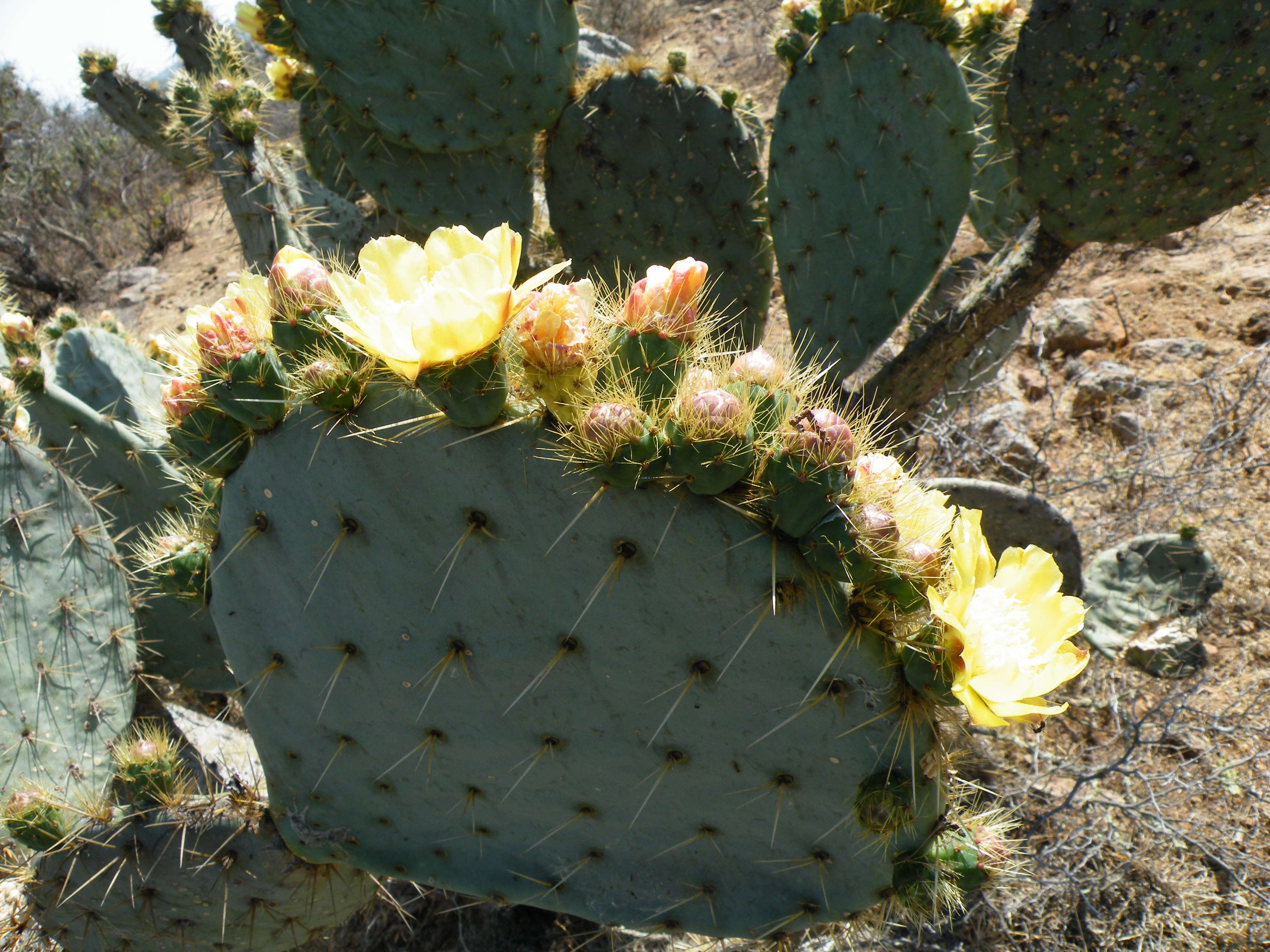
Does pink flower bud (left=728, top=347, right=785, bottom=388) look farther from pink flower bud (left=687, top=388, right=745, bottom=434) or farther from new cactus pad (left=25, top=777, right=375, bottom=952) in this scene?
new cactus pad (left=25, top=777, right=375, bottom=952)

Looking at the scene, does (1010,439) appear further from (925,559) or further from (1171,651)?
(925,559)

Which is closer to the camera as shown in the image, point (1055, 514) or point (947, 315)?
point (1055, 514)

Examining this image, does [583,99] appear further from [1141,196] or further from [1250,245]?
[1250,245]

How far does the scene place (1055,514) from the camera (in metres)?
2.22

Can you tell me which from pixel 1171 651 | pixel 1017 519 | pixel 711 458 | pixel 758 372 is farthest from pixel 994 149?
pixel 711 458

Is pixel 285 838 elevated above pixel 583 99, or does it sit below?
below

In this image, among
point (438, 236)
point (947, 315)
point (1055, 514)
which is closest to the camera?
point (438, 236)

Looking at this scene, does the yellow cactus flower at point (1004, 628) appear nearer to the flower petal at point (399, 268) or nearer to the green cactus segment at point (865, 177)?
the flower petal at point (399, 268)

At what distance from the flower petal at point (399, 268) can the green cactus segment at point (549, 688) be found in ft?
0.50

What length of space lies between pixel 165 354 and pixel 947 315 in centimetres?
273

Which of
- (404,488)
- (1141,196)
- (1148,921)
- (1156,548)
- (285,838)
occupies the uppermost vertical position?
(404,488)

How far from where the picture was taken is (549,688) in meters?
1.07

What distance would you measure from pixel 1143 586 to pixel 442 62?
2.81 m

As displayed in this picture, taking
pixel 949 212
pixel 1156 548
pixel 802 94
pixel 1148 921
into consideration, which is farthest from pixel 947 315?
pixel 1148 921
